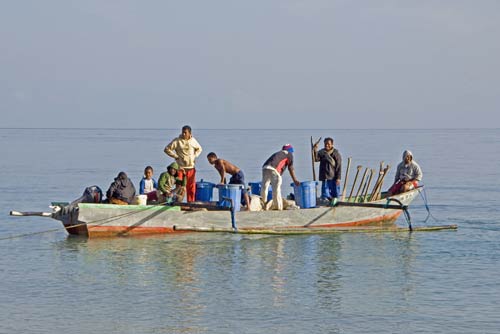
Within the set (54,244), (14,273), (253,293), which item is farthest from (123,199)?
(253,293)

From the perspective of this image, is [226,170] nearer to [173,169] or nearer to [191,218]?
[173,169]

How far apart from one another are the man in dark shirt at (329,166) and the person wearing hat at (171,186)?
3144mm

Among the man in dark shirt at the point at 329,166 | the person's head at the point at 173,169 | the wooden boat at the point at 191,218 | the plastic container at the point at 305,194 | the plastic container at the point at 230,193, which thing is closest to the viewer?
the wooden boat at the point at 191,218

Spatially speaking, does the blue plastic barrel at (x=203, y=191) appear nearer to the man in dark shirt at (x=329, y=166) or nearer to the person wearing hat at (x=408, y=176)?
the man in dark shirt at (x=329, y=166)

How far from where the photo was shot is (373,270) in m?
16.0

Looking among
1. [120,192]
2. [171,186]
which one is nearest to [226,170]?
[171,186]

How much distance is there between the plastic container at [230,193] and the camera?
1844 centimetres

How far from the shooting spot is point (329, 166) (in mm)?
19875

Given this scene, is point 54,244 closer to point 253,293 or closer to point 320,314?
point 253,293

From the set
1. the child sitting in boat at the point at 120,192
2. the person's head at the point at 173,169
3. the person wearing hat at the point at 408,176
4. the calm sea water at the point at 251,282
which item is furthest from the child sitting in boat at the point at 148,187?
the person wearing hat at the point at 408,176

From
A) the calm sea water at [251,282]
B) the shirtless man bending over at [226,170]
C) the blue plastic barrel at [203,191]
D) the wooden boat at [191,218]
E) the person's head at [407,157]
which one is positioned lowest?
the calm sea water at [251,282]

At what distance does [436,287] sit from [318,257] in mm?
3239

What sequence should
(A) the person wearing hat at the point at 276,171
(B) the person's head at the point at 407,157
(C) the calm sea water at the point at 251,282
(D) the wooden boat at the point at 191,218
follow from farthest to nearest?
1. (B) the person's head at the point at 407,157
2. (A) the person wearing hat at the point at 276,171
3. (D) the wooden boat at the point at 191,218
4. (C) the calm sea water at the point at 251,282

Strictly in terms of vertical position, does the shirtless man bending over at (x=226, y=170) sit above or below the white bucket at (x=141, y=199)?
above
